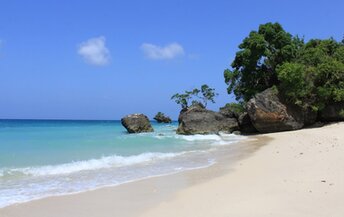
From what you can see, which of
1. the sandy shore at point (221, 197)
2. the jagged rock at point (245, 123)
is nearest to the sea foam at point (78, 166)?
the sandy shore at point (221, 197)

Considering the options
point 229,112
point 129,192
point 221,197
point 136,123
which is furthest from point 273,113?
point 221,197

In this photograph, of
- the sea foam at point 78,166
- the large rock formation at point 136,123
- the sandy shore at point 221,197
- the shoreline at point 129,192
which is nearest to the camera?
the sandy shore at point 221,197

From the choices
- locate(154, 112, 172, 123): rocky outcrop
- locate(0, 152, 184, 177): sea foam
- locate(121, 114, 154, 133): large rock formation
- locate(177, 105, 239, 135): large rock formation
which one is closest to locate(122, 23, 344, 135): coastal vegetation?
locate(177, 105, 239, 135): large rock formation

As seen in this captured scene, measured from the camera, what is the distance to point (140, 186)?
8852 mm

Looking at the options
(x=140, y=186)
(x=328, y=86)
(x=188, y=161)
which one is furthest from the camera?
(x=328, y=86)

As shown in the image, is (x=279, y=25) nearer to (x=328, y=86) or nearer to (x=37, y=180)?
(x=328, y=86)

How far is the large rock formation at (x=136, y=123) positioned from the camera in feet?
122

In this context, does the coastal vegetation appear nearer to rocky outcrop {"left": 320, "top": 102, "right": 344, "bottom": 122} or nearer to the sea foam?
rocky outcrop {"left": 320, "top": 102, "right": 344, "bottom": 122}

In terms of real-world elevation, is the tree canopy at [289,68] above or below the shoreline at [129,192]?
above

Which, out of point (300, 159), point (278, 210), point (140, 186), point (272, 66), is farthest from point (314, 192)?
point (272, 66)

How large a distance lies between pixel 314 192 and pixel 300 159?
4.76 metres

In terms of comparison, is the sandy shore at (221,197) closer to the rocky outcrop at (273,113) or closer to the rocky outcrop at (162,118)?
the rocky outcrop at (273,113)

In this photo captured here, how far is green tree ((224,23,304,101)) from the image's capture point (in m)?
29.3

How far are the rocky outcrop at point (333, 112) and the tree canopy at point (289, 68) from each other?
535 millimetres
